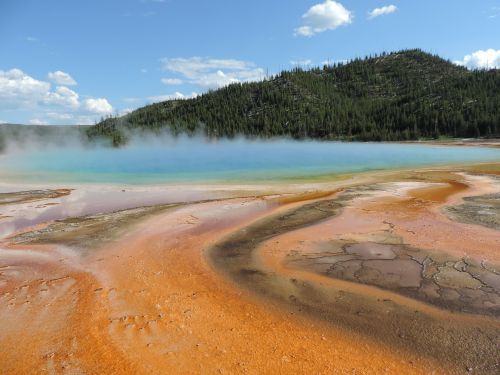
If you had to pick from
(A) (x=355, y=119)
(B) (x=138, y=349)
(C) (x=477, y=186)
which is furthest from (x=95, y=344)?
(A) (x=355, y=119)

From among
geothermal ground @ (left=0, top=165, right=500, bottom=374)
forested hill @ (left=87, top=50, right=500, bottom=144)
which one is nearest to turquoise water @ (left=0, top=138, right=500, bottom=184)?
geothermal ground @ (left=0, top=165, right=500, bottom=374)

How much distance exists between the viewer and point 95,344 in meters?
5.27

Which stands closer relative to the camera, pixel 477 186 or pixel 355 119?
pixel 477 186

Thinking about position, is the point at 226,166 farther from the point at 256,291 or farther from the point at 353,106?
the point at 353,106

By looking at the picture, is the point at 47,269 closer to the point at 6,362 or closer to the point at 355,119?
the point at 6,362

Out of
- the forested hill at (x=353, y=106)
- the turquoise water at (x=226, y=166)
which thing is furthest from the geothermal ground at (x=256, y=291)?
the forested hill at (x=353, y=106)

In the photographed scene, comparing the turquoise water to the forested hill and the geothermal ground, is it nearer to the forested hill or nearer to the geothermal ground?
the geothermal ground

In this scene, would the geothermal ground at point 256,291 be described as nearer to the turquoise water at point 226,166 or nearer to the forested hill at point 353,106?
the turquoise water at point 226,166

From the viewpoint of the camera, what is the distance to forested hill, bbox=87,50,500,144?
89688 millimetres

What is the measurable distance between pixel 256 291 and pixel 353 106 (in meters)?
125

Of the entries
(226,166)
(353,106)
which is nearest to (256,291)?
(226,166)

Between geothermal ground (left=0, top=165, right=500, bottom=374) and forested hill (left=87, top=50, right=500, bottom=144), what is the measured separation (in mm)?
76839

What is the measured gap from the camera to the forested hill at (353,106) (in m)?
89.7

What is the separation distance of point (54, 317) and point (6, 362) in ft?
3.69
